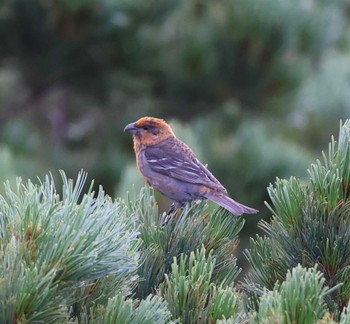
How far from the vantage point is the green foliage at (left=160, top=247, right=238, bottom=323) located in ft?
3.79

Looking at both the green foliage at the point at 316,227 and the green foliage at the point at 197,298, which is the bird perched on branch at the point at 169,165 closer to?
the green foliage at the point at 316,227

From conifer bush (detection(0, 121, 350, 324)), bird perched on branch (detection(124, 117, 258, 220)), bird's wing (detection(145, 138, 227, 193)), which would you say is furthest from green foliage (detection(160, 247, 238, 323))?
bird's wing (detection(145, 138, 227, 193))

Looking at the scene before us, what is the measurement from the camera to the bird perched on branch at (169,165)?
313 cm

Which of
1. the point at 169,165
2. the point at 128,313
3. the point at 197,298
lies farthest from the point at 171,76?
the point at 128,313

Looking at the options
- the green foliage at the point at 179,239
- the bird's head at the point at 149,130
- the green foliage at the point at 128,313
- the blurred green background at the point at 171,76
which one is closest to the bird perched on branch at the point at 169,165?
the bird's head at the point at 149,130

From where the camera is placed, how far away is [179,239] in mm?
1438

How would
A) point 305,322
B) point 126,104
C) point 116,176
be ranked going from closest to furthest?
point 305,322 < point 116,176 < point 126,104

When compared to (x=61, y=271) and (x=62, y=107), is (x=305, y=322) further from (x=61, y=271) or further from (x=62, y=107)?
(x=62, y=107)

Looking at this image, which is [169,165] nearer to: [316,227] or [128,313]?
[316,227]

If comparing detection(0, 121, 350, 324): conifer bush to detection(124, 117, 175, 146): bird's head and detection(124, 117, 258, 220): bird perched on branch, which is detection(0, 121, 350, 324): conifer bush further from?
detection(124, 117, 175, 146): bird's head

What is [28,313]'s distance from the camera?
100cm

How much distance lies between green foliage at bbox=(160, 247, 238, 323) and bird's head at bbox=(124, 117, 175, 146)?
95.0 inches

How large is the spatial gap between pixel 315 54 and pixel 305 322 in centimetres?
484

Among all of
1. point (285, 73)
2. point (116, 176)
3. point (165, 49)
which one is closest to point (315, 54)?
point (285, 73)
